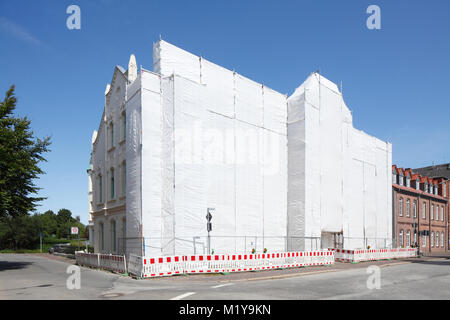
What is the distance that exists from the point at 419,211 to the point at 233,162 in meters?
31.4

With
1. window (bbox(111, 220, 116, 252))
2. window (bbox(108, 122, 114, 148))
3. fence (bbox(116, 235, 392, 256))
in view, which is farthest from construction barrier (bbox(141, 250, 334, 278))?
window (bbox(108, 122, 114, 148))

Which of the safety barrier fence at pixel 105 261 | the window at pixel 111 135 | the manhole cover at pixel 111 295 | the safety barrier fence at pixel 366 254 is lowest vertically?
the safety barrier fence at pixel 366 254

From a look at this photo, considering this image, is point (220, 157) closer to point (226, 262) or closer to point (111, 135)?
point (226, 262)

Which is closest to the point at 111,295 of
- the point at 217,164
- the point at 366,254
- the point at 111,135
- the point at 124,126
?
the point at 217,164

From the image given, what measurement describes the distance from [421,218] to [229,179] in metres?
33.6

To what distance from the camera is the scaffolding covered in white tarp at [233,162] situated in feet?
67.8

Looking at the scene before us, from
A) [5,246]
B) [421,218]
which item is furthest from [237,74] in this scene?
[5,246]

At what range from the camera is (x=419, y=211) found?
45.3m

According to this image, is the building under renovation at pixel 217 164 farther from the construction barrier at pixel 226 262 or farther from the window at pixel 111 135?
the construction barrier at pixel 226 262

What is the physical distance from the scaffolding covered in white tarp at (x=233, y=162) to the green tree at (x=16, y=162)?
212 inches

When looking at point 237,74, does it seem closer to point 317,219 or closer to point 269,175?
point 269,175

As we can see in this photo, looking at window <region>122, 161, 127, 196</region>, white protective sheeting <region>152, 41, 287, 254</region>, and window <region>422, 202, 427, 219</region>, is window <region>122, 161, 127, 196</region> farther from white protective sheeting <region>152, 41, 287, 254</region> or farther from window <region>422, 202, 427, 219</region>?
window <region>422, 202, 427, 219</region>

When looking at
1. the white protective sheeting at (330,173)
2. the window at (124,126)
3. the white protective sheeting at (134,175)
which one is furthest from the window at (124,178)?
the white protective sheeting at (330,173)
